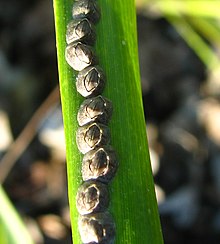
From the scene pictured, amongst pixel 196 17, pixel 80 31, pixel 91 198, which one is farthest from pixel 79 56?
pixel 196 17

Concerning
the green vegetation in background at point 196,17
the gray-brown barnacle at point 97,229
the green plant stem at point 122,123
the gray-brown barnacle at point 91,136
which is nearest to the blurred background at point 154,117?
the green vegetation in background at point 196,17

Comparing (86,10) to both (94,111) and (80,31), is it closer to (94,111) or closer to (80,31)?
(80,31)

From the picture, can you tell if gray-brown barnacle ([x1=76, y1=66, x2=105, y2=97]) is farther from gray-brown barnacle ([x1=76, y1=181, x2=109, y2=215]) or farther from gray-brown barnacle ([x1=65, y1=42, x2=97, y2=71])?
gray-brown barnacle ([x1=76, y1=181, x2=109, y2=215])

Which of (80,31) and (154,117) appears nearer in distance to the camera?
(80,31)

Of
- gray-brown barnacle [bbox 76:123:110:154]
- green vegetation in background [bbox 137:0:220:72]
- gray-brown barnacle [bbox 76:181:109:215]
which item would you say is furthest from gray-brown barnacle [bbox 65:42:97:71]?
green vegetation in background [bbox 137:0:220:72]

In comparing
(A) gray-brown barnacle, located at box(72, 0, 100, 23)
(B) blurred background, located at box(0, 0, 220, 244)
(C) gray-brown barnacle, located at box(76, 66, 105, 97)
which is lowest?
(C) gray-brown barnacle, located at box(76, 66, 105, 97)

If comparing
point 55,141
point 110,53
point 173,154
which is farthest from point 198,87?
point 110,53
